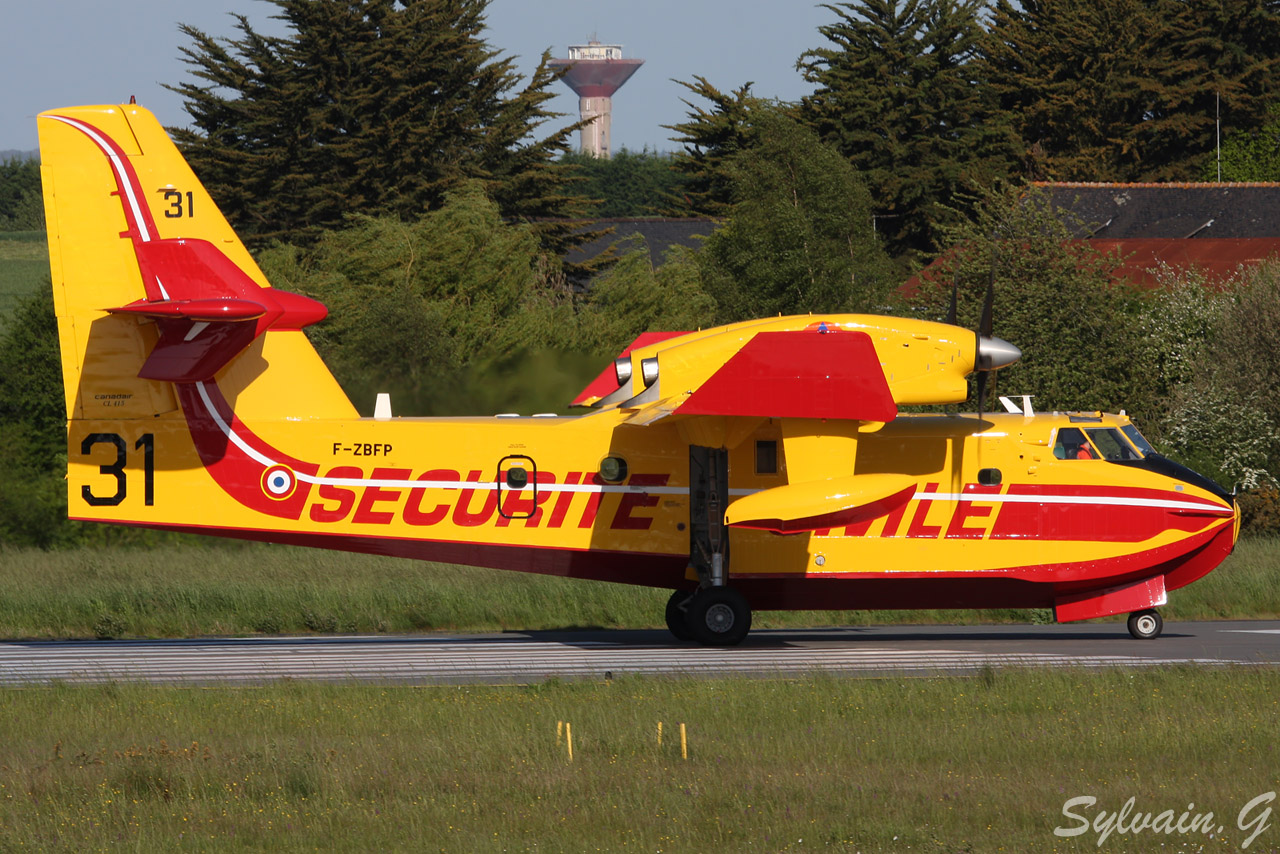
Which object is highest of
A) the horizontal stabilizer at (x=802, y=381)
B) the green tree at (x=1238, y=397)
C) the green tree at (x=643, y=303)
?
the green tree at (x=643, y=303)

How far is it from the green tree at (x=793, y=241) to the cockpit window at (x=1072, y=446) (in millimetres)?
21602

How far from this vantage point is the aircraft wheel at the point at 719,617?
711 inches

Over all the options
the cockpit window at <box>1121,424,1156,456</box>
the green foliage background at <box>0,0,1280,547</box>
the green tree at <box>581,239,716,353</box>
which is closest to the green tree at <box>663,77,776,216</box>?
the green foliage background at <box>0,0,1280,547</box>

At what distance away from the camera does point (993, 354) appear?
17500 mm

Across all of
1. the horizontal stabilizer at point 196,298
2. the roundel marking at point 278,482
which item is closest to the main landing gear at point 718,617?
the roundel marking at point 278,482

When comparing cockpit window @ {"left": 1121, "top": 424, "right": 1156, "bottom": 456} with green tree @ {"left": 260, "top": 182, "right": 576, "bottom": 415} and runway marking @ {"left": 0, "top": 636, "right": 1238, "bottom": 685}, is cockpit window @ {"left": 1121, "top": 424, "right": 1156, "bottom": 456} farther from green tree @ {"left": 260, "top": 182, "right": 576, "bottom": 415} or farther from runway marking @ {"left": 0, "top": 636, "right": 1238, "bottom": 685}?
green tree @ {"left": 260, "top": 182, "right": 576, "bottom": 415}

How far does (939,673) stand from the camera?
15867 millimetres

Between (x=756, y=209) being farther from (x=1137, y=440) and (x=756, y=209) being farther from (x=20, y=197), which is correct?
(x=20, y=197)

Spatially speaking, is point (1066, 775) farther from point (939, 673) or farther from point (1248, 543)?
point (1248, 543)

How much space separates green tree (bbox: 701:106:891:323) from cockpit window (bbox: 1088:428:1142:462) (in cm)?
2147

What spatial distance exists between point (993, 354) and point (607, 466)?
16.4 feet

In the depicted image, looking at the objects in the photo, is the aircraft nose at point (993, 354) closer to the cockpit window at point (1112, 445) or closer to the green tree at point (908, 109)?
the cockpit window at point (1112, 445)

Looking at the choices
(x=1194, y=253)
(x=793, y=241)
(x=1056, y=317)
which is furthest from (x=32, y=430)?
(x=1194, y=253)

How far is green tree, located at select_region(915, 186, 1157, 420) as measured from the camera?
105ft
